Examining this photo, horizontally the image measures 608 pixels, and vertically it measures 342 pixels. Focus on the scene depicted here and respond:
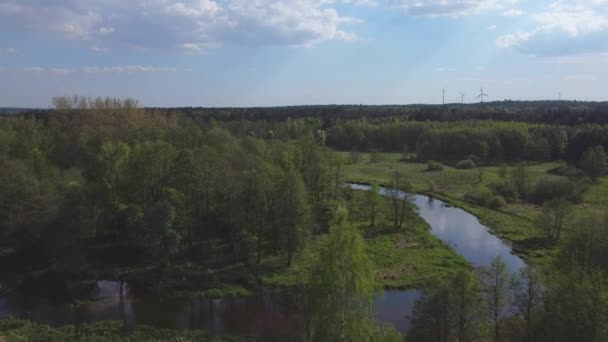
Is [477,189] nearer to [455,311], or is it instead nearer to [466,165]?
[466,165]

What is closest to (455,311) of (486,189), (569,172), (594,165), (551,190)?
(551,190)

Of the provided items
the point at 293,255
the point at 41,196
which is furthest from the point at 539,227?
the point at 41,196

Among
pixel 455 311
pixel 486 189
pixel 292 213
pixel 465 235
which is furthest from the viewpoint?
pixel 486 189

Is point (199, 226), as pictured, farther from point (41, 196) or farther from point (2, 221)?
point (2, 221)

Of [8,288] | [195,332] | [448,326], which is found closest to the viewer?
[448,326]

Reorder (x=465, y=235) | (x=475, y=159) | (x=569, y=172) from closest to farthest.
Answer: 1. (x=465, y=235)
2. (x=569, y=172)
3. (x=475, y=159)

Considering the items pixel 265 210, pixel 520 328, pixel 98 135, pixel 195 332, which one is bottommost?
pixel 195 332

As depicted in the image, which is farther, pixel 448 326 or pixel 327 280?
pixel 448 326
